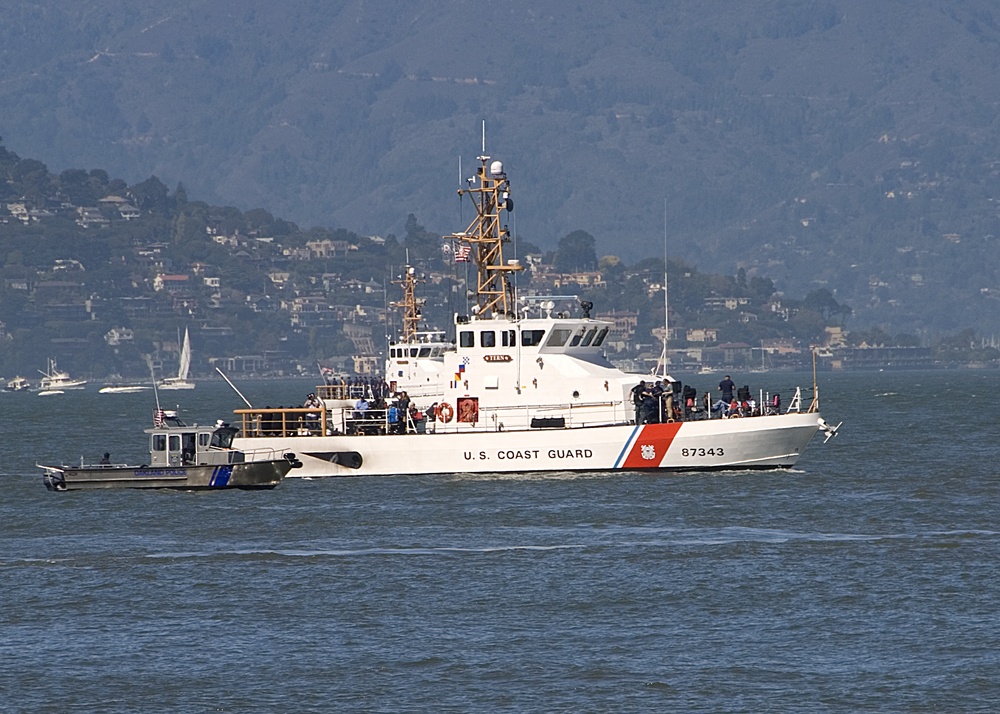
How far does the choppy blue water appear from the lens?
28.9 m

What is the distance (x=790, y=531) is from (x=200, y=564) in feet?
44.9

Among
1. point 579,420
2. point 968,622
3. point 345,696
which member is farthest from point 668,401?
point 345,696

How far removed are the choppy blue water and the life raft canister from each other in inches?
86.9

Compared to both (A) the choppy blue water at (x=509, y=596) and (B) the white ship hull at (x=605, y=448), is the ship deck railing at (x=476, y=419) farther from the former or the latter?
(A) the choppy blue water at (x=509, y=596)

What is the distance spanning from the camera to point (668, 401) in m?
55.5

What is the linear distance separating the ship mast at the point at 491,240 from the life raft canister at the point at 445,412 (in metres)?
3.71

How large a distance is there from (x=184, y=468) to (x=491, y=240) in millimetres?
12686

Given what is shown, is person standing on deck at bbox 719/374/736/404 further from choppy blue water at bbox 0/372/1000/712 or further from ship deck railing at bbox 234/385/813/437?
choppy blue water at bbox 0/372/1000/712

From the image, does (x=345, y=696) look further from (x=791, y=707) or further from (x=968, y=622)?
(x=968, y=622)

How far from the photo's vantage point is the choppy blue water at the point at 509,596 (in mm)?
28875

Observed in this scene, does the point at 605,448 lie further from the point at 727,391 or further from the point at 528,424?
the point at 727,391

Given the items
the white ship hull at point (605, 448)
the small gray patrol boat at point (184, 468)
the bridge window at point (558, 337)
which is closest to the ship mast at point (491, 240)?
the bridge window at point (558, 337)

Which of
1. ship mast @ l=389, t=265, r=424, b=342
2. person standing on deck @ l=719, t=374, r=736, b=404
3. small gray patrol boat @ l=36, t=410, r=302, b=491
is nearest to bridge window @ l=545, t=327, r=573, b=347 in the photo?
person standing on deck @ l=719, t=374, r=736, b=404

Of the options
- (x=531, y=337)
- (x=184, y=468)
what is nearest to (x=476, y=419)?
(x=531, y=337)
